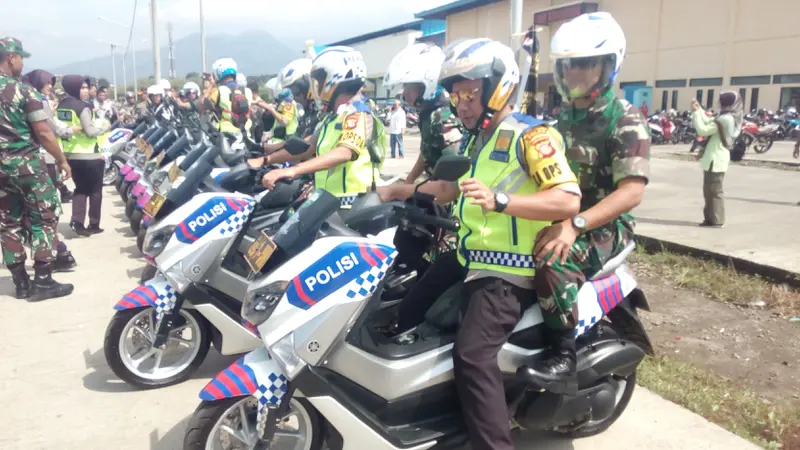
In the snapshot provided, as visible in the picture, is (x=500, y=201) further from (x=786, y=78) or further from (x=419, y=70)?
(x=786, y=78)

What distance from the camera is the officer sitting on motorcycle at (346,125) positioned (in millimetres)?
4066

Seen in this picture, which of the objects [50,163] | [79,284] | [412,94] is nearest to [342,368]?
[412,94]

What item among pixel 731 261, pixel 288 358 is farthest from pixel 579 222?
pixel 731 261

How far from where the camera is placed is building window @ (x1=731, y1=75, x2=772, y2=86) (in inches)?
1094

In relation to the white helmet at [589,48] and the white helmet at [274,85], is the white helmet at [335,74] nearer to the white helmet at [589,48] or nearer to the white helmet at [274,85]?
the white helmet at [589,48]

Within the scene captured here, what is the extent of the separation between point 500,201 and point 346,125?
6.15ft

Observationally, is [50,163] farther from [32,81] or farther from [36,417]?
[36,417]

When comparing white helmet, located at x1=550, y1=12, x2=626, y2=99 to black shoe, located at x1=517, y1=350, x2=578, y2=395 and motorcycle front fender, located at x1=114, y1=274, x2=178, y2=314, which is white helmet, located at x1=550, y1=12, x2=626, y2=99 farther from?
motorcycle front fender, located at x1=114, y1=274, x2=178, y2=314

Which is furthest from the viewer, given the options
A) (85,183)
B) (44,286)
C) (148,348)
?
(85,183)

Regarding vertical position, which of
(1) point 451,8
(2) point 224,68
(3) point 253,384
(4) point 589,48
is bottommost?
(3) point 253,384

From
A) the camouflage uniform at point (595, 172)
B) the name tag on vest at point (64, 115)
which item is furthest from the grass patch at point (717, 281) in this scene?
the name tag on vest at point (64, 115)

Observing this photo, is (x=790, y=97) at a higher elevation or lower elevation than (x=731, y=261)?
higher

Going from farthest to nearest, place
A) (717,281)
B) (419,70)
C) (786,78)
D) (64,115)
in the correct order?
(786,78) → (64,115) → (717,281) → (419,70)

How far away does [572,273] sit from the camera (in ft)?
9.09
